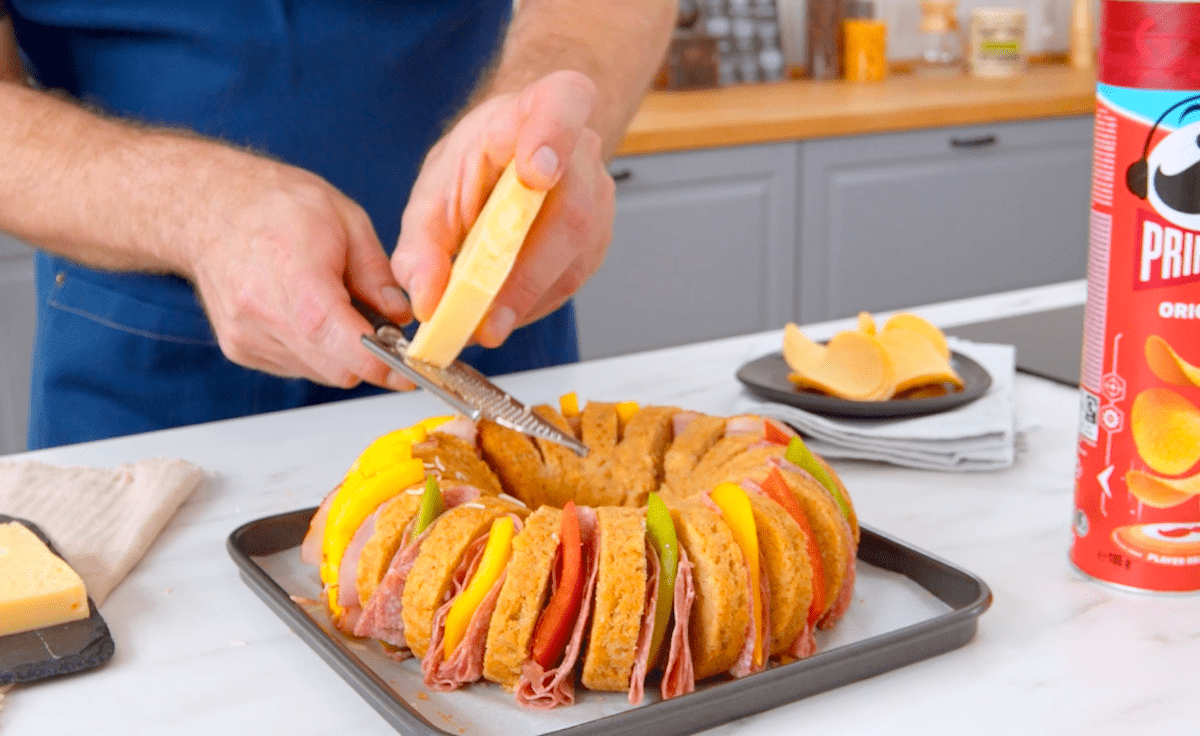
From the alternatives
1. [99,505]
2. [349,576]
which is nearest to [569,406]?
[349,576]

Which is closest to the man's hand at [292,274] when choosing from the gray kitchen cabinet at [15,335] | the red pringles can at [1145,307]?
the red pringles can at [1145,307]

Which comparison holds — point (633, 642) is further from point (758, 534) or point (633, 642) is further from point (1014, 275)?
point (1014, 275)

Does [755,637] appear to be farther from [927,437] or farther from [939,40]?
[939,40]

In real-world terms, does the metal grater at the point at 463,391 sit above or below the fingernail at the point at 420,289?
below

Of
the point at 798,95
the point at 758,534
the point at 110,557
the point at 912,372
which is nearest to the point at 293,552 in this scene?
the point at 110,557

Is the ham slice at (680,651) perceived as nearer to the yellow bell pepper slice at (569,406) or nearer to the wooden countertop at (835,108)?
the yellow bell pepper slice at (569,406)

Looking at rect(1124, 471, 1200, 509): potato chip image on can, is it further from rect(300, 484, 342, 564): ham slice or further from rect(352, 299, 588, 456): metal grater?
rect(300, 484, 342, 564): ham slice

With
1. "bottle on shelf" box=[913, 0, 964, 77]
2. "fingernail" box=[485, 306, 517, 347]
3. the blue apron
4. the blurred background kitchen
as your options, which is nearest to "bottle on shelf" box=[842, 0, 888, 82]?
the blurred background kitchen
